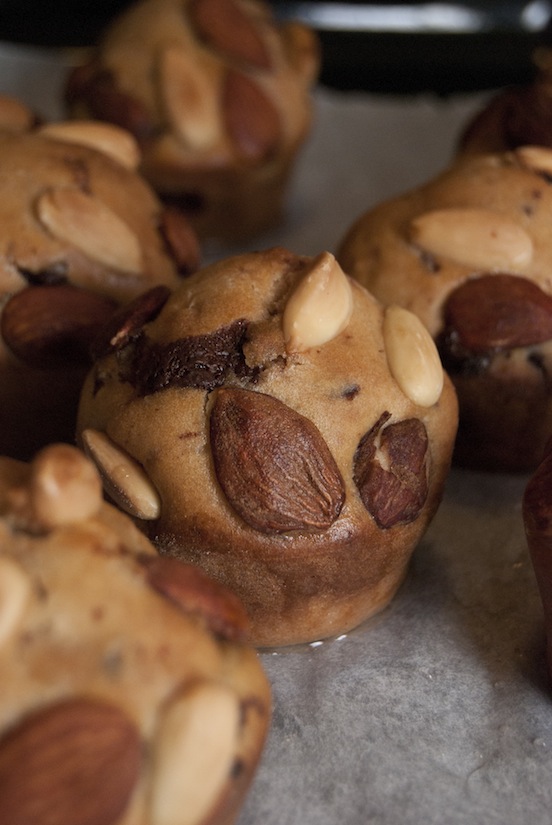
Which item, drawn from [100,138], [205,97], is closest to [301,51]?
[205,97]

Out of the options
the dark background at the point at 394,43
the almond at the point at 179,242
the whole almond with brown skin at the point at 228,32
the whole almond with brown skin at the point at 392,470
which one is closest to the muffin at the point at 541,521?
the whole almond with brown skin at the point at 392,470

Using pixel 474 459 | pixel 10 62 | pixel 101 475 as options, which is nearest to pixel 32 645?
pixel 101 475

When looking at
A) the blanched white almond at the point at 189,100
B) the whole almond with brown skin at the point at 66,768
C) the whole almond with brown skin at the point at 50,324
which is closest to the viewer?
the whole almond with brown skin at the point at 66,768

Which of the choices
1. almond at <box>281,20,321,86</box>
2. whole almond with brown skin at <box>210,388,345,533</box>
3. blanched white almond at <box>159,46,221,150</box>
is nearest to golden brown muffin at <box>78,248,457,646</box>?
whole almond with brown skin at <box>210,388,345,533</box>

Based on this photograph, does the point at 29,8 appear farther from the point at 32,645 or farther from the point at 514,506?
the point at 32,645

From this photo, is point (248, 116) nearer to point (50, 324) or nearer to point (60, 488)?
point (50, 324)

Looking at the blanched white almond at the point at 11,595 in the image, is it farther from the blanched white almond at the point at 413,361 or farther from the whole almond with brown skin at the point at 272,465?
the blanched white almond at the point at 413,361

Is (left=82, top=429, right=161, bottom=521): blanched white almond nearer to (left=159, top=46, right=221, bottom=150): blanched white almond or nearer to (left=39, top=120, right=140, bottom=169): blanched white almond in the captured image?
(left=39, top=120, right=140, bottom=169): blanched white almond
